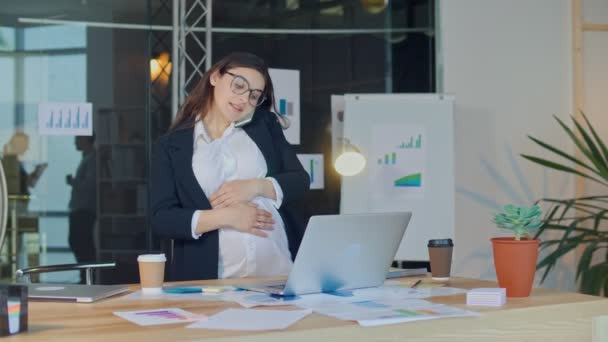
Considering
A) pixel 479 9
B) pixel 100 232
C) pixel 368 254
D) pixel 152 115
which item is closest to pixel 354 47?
pixel 479 9

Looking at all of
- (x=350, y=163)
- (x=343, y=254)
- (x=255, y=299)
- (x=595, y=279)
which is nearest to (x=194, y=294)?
(x=255, y=299)

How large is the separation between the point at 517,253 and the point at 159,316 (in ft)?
2.84

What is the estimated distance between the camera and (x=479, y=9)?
221 inches

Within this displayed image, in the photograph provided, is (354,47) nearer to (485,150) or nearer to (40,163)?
(485,150)

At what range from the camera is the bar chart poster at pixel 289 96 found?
5.40m

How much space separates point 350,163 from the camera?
4.91m

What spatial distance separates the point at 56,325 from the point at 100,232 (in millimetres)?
3813

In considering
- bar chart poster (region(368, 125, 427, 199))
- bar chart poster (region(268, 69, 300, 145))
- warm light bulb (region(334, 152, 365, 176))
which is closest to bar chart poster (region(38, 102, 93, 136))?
bar chart poster (region(268, 69, 300, 145))

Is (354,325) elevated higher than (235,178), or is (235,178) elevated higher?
(235,178)

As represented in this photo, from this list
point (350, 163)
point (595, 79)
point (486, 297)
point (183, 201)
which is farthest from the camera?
point (595, 79)

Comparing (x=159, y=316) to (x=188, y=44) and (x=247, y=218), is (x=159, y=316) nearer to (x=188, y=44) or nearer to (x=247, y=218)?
(x=247, y=218)

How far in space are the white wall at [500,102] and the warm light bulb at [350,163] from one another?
897 millimetres

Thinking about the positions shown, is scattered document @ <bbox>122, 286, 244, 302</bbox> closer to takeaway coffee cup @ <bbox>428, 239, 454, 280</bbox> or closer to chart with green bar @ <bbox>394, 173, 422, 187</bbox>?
takeaway coffee cup @ <bbox>428, 239, 454, 280</bbox>

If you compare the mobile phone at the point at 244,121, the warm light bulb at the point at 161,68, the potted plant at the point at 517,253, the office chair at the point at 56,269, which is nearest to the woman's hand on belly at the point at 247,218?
the mobile phone at the point at 244,121
